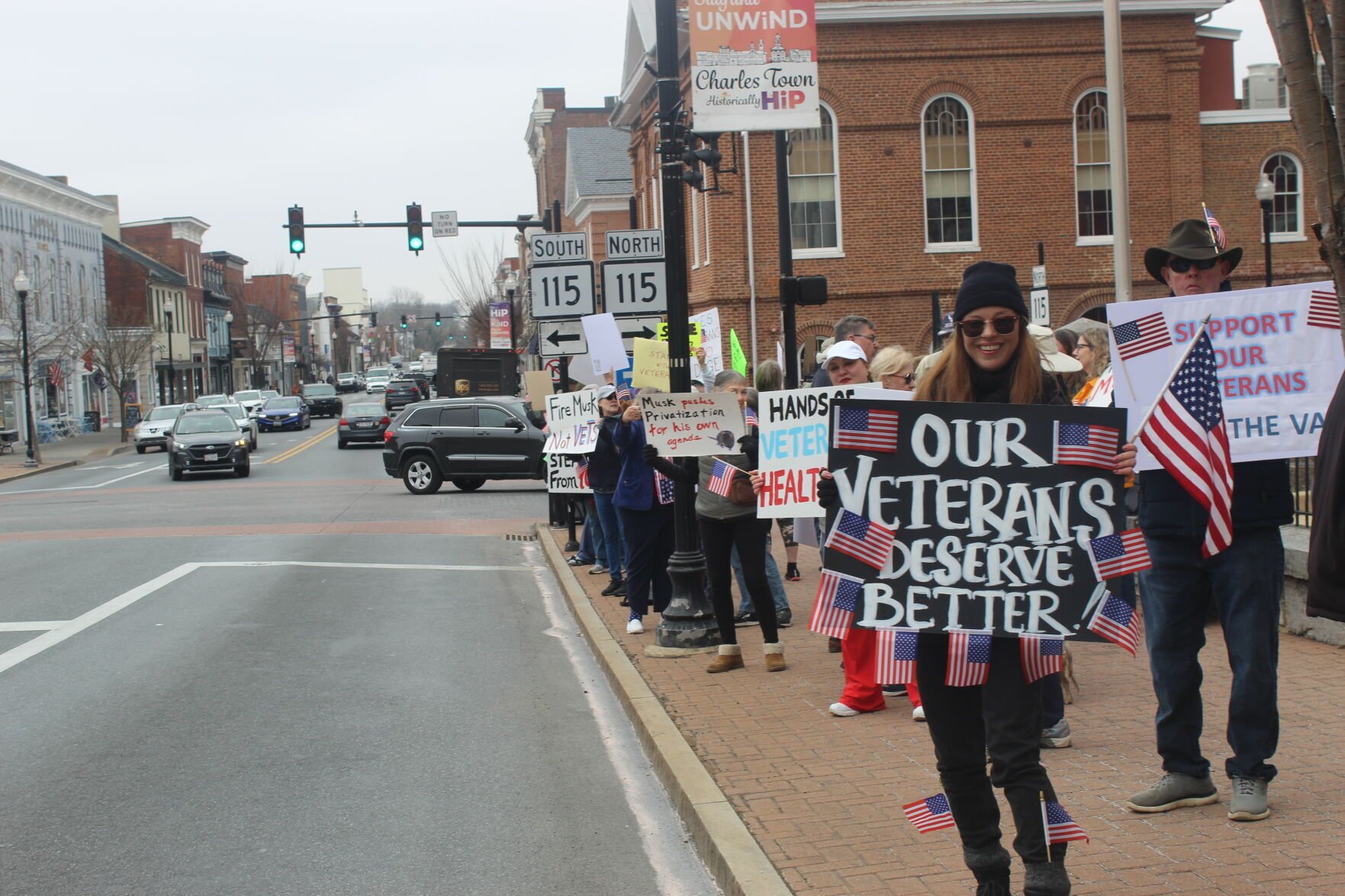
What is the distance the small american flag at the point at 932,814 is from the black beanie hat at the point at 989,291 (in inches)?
59.8

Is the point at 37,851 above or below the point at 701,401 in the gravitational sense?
below

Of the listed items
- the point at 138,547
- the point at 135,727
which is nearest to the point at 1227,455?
the point at 135,727

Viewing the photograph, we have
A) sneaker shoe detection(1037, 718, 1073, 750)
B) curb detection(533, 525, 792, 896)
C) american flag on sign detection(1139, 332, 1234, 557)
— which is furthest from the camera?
sneaker shoe detection(1037, 718, 1073, 750)

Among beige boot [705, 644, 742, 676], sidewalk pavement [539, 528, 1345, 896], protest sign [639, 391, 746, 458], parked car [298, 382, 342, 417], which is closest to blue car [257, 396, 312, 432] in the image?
parked car [298, 382, 342, 417]

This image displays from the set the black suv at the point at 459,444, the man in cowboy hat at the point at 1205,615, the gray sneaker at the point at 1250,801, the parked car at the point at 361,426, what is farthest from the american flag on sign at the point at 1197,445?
the parked car at the point at 361,426

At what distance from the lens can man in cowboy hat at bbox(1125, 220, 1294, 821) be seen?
16.4 feet

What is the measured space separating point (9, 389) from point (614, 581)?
45815 mm

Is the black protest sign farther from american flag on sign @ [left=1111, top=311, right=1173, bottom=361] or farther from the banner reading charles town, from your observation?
the banner reading charles town

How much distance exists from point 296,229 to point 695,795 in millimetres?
27138

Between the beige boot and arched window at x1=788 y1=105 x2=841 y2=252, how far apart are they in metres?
21.9

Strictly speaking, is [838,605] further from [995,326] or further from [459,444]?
[459,444]

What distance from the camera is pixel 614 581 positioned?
39.6 ft

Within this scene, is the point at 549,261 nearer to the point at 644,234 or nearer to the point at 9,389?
the point at 644,234

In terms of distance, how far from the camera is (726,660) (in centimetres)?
841
